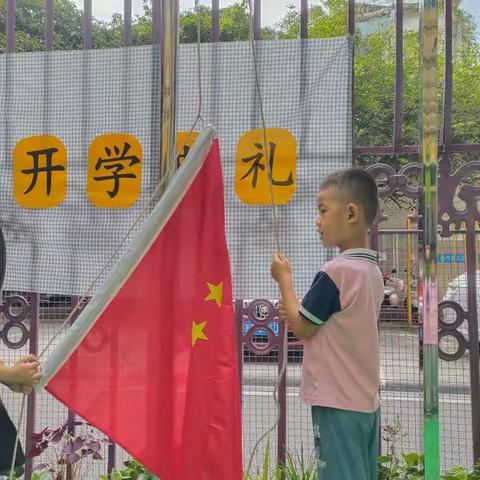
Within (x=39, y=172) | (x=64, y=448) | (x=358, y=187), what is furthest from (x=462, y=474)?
(x=39, y=172)

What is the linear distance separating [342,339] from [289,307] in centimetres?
18

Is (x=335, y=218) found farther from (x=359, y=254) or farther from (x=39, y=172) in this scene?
(x=39, y=172)

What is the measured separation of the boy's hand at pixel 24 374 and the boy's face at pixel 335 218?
0.89 metres

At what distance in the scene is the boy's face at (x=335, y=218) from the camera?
172 cm

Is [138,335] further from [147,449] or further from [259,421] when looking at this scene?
[259,421]

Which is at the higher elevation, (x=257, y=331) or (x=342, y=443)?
(x=257, y=331)

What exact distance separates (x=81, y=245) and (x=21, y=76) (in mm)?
915

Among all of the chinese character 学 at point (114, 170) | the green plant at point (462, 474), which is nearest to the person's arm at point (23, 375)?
the chinese character 学 at point (114, 170)

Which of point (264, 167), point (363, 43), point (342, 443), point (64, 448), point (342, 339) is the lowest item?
point (64, 448)

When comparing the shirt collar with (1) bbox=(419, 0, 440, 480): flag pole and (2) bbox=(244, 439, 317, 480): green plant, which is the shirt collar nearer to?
(1) bbox=(419, 0, 440, 480): flag pole

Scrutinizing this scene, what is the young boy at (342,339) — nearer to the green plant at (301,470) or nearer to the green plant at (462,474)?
the green plant at (301,470)

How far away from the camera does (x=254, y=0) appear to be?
2732 millimetres

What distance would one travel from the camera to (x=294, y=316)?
1.65 metres

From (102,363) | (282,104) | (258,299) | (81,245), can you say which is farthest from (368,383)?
(81,245)
